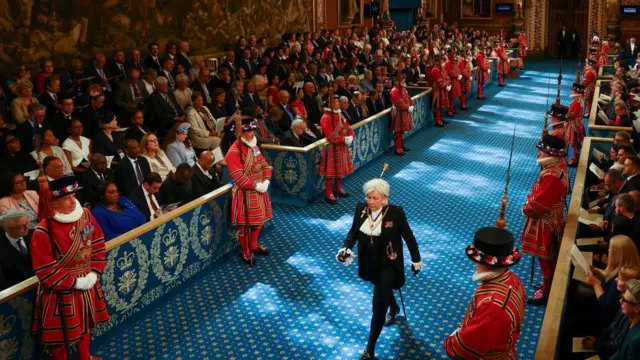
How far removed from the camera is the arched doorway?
34375 mm

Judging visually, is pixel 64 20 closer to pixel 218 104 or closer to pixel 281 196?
pixel 218 104

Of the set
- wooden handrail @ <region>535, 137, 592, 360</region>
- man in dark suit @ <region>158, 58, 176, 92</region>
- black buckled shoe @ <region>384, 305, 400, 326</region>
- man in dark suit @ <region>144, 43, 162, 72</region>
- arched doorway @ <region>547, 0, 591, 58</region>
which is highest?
arched doorway @ <region>547, 0, 591, 58</region>

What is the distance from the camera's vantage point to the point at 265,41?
18.8 m

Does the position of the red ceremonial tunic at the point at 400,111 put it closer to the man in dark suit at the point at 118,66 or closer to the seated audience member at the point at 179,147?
the seated audience member at the point at 179,147

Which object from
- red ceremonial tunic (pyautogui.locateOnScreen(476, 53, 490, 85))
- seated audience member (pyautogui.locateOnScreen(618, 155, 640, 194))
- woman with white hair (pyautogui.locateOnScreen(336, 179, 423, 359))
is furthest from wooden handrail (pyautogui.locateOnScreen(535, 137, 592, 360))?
red ceremonial tunic (pyautogui.locateOnScreen(476, 53, 490, 85))

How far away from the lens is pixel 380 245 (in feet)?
20.1

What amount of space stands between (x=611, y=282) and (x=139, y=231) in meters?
4.47

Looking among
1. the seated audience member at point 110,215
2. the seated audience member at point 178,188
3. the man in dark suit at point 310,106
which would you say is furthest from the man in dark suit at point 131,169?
the man in dark suit at point 310,106

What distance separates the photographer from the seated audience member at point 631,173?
7.23 meters

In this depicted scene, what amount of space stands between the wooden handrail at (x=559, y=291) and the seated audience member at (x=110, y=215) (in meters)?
4.20

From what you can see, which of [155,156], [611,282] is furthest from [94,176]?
[611,282]

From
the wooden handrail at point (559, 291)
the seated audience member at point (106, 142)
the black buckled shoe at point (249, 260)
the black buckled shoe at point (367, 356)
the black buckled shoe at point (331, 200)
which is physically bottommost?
the black buckled shoe at point (367, 356)

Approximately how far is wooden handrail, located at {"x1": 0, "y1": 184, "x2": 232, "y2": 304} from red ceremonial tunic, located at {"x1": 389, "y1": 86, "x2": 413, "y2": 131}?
6.20 meters

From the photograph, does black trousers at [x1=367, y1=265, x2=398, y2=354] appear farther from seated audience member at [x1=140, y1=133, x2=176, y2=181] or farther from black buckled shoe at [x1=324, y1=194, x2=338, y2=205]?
black buckled shoe at [x1=324, y1=194, x2=338, y2=205]
